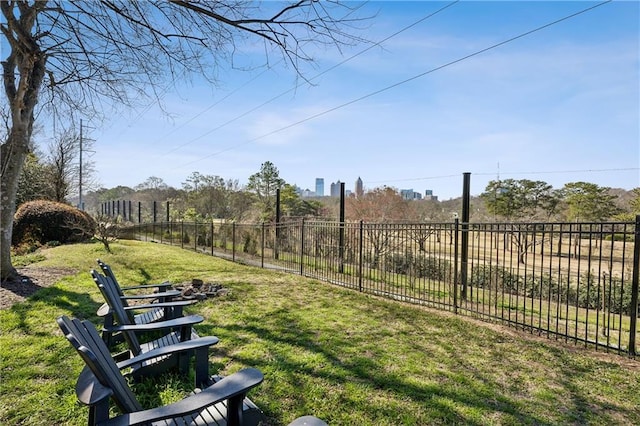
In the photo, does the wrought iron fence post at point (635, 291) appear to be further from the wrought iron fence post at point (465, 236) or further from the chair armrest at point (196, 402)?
the chair armrest at point (196, 402)

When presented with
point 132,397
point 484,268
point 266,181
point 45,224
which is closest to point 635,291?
point 484,268

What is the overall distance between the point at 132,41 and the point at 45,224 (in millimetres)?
10737

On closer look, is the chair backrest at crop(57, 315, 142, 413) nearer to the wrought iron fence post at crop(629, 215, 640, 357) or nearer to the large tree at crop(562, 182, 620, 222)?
the wrought iron fence post at crop(629, 215, 640, 357)

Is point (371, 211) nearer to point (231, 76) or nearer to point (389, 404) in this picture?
point (231, 76)

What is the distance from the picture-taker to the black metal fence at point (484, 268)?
4.17 m

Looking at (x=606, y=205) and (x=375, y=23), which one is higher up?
(x=375, y=23)

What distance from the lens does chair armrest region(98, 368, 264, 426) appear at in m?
1.34

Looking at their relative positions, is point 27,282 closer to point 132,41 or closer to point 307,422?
point 132,41

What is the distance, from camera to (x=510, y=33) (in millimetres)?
6316

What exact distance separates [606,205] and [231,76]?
16.1m

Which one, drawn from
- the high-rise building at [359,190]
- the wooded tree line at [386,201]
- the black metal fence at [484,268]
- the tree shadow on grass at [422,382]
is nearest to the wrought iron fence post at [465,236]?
the black metal fence at [484,268]

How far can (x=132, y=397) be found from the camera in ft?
5.49

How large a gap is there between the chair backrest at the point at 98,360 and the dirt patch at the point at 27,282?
433cm

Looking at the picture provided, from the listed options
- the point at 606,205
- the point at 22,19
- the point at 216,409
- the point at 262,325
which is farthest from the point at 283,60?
the point at 606,205
